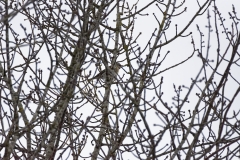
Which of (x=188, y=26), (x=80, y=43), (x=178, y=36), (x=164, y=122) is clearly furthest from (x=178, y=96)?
(x=178, y=36)

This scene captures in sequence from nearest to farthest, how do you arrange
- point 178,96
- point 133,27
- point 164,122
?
point 164,122, point 178,96, point 133,27

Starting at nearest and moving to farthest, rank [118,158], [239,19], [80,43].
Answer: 1. [80,43]
2. [118,158]
3. [239,19]

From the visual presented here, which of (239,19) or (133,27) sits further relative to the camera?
(133,27)

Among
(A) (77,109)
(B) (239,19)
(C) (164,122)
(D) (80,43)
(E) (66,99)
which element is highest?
(B) (239,19)

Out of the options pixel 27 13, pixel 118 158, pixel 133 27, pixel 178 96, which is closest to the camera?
pixel 178 96

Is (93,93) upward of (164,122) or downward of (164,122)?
upward

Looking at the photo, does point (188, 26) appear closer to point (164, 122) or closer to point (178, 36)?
point (178, 36)

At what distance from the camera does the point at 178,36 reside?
7719 mm

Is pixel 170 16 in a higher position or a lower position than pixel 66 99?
higher

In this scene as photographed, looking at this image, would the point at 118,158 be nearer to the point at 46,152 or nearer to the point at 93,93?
the point at 46,152

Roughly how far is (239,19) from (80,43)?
2.41 metres

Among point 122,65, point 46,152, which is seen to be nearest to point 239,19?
point 122,65

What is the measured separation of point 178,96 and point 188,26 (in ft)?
10.2

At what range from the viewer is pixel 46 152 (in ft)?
17.6
